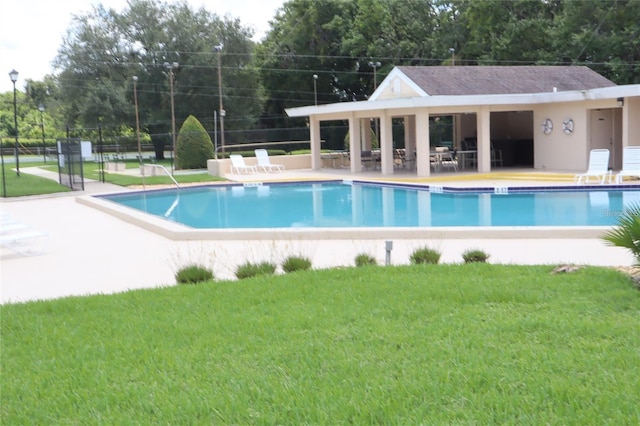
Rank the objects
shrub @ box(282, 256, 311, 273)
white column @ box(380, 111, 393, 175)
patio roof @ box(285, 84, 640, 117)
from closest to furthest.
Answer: shrub @ box(282, 256, 311, 273) < patio roof @ box(285, 84, 640, 117) < white column @ box(380, 111, 393, 175)

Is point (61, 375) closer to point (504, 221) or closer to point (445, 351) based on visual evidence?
point (445, 351)

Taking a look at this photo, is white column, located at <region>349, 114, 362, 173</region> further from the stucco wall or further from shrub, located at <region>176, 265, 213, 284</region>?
shrub, located at <region>176, 265, 213, 284</region>

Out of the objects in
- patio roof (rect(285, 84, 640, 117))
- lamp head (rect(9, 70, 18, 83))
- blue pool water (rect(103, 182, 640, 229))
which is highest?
lamp head (rect(9, 70, 18, 83))

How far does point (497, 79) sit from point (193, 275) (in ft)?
64.0

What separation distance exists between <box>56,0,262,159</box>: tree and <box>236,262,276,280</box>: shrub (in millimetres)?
34812

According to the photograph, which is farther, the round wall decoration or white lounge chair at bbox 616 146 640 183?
the round wall decoration

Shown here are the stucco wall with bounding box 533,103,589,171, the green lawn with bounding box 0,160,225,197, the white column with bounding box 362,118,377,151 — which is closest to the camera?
the stucco wall with bounding box 533,103,589,171

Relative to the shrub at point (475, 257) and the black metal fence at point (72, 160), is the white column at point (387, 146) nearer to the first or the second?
the black metal fence at point (72, 160)

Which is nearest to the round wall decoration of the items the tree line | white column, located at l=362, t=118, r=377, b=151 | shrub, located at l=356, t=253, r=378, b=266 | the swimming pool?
the swimming pool

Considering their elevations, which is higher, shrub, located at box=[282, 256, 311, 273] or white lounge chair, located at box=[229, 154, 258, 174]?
white lounge chair, located at box=[229, 154, 258, 174]

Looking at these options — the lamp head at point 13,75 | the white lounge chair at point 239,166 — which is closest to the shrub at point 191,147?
the white lounge chair at point 239,166

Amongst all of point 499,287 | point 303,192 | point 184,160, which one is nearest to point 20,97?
point 184,160

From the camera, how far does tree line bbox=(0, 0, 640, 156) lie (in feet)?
132

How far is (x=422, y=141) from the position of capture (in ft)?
73.1
